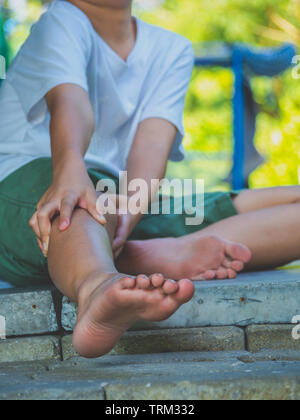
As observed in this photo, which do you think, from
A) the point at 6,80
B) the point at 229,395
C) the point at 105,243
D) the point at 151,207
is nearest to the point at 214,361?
the point at 229,395

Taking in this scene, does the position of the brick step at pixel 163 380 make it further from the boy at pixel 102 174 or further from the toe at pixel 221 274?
the toe at pixel 221 274

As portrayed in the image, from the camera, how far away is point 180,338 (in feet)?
4.06

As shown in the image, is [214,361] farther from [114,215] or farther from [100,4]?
[100,4]

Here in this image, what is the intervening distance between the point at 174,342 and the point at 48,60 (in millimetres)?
798

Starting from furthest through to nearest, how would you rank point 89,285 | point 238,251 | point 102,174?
point 102,174, point 238,251, point 89,285

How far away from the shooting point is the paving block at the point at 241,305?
128 centimetres

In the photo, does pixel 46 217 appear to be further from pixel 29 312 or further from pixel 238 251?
pixel 238 251

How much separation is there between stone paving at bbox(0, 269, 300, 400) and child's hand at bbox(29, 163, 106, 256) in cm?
17

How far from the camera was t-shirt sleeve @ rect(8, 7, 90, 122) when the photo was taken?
1.50 meters

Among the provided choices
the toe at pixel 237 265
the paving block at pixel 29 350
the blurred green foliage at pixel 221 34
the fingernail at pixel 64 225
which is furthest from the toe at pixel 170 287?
the blurred green foliage at pixel 221 34

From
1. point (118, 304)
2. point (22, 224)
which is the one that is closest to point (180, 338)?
point (118, 304)

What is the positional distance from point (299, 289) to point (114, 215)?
0.45 meters

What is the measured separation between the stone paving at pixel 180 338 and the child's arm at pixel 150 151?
336mm

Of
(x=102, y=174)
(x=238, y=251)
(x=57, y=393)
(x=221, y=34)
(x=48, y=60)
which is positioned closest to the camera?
(x=57, y=393)
